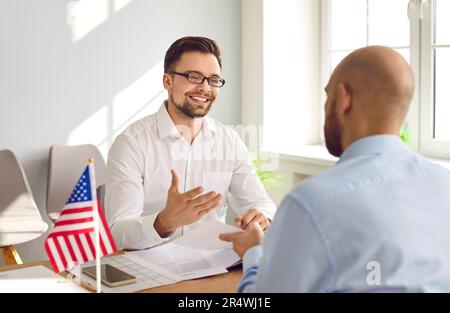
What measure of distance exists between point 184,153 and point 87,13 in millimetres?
2003

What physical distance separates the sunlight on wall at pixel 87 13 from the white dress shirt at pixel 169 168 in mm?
1779

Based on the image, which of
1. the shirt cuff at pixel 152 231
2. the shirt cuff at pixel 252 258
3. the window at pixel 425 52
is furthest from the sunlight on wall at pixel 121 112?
the shirt cuff at pixel 252 258

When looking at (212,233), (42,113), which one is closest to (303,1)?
(42,113)

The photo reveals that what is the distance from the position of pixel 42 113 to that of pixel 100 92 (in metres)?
0.44

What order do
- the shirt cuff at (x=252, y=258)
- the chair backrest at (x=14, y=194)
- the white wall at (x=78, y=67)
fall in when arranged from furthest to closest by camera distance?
the white wall at (x=78, y=67) < the chair backrest at (x=14, y=194) < the shirt cuff at (x=252, y=258)

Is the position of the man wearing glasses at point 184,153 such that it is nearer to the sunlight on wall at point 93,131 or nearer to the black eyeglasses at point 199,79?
the black eyeglasses at point 199,79

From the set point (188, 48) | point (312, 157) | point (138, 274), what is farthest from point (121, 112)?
point (138, 274)

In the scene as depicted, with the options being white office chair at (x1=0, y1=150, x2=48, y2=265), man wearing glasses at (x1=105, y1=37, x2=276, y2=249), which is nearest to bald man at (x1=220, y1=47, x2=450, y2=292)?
man wearing glasses at (x1=105, y1=37, x2=276, y2=249)

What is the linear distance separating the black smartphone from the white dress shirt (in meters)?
0.52

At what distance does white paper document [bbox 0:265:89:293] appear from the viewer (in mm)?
1696

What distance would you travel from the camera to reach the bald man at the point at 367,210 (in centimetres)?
110

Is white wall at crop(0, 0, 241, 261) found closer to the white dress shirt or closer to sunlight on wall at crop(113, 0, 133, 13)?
sunlight on wall at crop(113, 0, 133, 13)

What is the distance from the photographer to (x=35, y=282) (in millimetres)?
1759

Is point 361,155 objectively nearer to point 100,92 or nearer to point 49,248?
point 49,248
